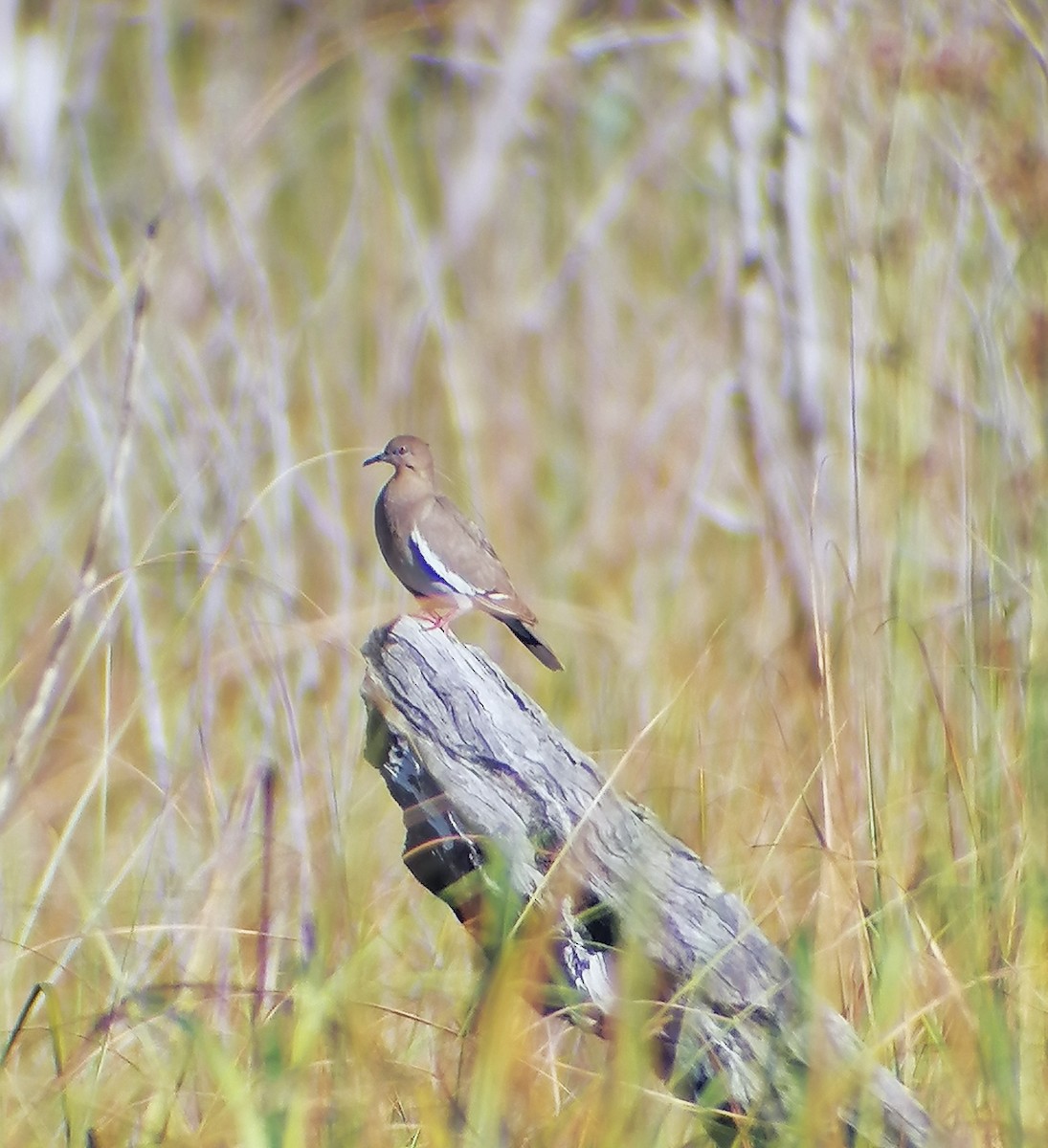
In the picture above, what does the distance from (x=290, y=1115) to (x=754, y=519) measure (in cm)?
239

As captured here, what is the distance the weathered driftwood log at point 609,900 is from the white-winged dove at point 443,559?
42.0 inches

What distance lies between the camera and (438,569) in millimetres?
2764

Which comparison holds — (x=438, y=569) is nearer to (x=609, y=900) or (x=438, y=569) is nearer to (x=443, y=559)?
(x=443, y=559)

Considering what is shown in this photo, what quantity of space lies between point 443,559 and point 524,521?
4.34 ft

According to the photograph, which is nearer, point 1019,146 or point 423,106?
point 1019,146

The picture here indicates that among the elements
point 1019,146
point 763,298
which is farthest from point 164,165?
point 1019,146

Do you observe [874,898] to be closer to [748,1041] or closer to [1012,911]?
[1012,911]

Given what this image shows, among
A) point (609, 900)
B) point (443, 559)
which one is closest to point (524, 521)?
point (443, 559)

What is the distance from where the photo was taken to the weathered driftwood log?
1.52m

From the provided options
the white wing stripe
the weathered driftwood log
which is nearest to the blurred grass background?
the weathered driftwood log

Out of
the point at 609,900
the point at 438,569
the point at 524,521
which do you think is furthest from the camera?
the point at 524,521

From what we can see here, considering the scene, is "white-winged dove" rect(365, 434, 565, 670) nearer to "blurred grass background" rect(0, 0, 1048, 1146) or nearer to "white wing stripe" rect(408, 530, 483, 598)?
"white wing stripe" rect(408, 530, 483, 598)

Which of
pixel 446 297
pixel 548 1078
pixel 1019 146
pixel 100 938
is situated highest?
pixel 1019 146

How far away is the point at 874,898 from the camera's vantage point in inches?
71.9
